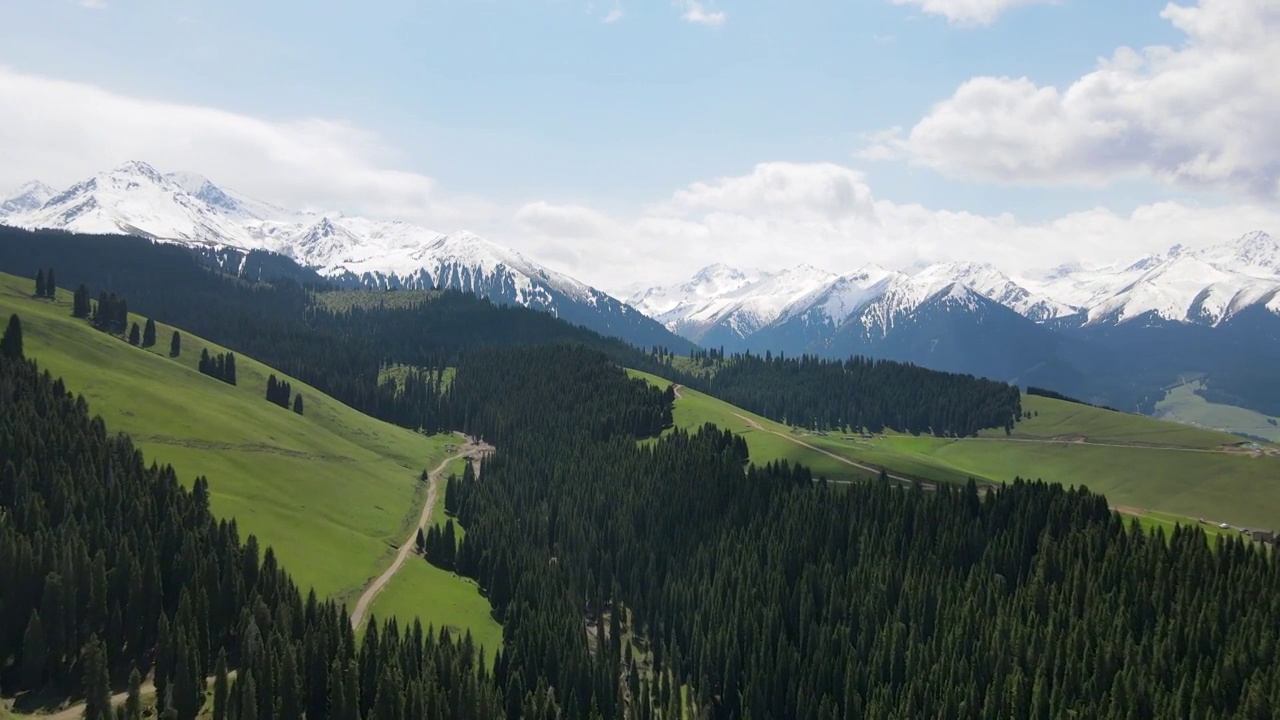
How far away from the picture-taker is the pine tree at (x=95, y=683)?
8256 cm

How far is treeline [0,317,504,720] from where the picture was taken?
8831cm

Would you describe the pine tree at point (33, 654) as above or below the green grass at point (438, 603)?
above

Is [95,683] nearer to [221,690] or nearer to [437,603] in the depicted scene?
[221,690]

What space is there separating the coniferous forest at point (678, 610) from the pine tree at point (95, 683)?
10.1 inches

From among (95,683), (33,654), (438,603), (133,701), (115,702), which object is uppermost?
(33,654)

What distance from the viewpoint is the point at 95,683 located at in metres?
83.2

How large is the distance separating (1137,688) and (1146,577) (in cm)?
3081

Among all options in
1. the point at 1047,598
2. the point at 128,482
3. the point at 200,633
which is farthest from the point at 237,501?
the point at 1047,598

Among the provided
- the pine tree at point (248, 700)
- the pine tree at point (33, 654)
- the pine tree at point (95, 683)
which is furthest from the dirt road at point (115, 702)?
the pine tree at point (248, 700)

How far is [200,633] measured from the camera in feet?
318

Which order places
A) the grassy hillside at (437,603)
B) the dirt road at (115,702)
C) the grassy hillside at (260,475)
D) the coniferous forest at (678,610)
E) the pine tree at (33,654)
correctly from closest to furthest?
the dirt road at (115,702) → the pine tree at (33,654) → the coniferous forest at (678,610) → the grassy hillside at (437,603) → the grassy hillside at (260,475)

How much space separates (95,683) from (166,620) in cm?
973

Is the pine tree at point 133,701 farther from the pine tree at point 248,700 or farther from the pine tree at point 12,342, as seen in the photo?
the pine tree at point 12,342

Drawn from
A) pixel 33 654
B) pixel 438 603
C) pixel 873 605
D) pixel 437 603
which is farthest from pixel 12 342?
pixel 873 605
